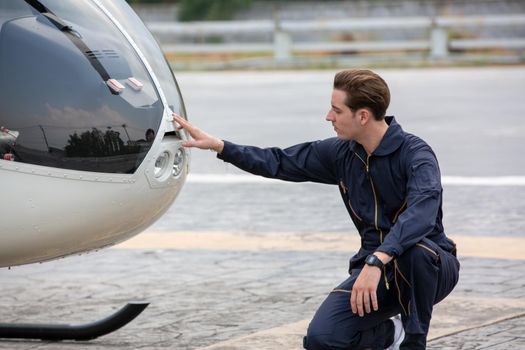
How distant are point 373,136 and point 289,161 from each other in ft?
1.63

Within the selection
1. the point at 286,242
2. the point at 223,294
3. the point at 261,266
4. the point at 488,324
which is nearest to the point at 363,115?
the point at 488,324

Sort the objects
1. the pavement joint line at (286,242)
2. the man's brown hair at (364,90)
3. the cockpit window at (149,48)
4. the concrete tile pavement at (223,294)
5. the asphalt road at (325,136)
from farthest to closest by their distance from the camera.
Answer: the asphalt road at (325,136) < the pavement joint line at (286,242) < the concrete tile pavement at (223,294) < the cockpit window at (149,48) < the man's brown hair at (364,90)

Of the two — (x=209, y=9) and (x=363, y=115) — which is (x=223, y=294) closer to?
(x=363, y=115)

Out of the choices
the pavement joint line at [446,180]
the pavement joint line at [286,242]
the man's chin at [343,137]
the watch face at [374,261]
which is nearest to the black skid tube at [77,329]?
the man's chin at [343,137]

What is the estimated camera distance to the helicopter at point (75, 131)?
497cm

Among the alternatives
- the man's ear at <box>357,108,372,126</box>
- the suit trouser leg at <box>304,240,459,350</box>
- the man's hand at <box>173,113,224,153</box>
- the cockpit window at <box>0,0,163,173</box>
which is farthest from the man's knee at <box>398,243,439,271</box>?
the cockpit window at <box>0,0,163,173</box>

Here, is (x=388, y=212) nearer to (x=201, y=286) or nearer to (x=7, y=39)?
(x=7, y=39)

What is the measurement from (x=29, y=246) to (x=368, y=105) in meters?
1.60

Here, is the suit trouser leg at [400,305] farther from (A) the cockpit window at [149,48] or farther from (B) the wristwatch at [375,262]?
(A) the cockpit window at [149,48]

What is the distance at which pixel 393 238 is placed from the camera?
15.1ft

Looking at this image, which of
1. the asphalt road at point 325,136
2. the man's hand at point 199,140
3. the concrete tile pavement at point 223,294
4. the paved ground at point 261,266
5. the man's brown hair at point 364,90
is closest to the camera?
the man's brown hair at point 364,90

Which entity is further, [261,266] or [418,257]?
[261,266]

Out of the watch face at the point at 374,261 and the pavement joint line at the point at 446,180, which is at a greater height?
the pavement joint line at the point at 446,180

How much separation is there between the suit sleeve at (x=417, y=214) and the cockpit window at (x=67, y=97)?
1.20 metres
